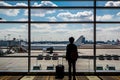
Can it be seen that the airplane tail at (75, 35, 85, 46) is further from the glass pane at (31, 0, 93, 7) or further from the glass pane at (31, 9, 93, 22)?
the glass pane at (31, 0, 93, 7)

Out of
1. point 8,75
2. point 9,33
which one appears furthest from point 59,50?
point 8,75

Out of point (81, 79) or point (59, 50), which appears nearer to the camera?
point (81, 79)

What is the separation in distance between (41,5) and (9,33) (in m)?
2.35

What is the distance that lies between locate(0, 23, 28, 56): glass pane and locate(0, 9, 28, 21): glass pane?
29 centimetres

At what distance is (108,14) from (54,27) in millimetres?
2530

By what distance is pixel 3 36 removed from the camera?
40.1ft

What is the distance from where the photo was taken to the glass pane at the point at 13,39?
1169cm

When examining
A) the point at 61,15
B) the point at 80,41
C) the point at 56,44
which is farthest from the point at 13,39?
the point at 80,41

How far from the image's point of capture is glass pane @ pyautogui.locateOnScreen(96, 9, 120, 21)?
1159 centimetres

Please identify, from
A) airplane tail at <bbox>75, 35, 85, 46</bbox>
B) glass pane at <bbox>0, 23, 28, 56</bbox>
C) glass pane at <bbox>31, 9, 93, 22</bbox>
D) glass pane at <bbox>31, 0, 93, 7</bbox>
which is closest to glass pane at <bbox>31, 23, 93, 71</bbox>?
airplane tail at <bbox>75, 35, 85, 46</bbox>

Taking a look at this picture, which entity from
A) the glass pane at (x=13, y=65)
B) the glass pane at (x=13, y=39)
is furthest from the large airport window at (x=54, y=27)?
the glass pane at (x=13, y=65)

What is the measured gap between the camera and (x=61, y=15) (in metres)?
12.4

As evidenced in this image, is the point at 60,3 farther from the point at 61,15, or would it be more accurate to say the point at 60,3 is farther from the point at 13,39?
the point at 13,39

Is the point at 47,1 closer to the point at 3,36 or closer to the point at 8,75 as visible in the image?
the point at 3,36
